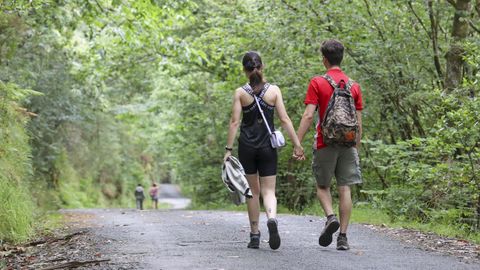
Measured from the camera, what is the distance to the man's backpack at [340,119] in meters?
7.43

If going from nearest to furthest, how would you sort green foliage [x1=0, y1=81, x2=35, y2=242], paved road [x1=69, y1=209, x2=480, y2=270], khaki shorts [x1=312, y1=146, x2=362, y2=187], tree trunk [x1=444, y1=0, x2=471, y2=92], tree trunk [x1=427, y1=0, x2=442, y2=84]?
1. paved road [x1=69, y1=209, x2=480, y2=270]
2. khaki shorts [x1=312, y1=146, x2=362, y2=187]
3. green foliage [x1=0, y1=81, x2=35, y2=242]
4. tree trunk [x1=444, y1=0, x2=471, y2=92]
5. tree trunk [x1=427, y1=0, x2=442, y2=84]

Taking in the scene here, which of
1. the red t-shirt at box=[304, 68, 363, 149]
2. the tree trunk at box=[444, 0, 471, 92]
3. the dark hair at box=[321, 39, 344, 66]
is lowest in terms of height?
the red t-shirt at box=[304, 68, 363, 149]

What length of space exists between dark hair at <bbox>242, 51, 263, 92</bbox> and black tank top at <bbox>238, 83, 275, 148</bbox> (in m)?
0.09

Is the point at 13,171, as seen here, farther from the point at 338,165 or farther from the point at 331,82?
the point at 331,82

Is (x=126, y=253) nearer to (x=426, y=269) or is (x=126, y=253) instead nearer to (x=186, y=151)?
(x=426, y=269)

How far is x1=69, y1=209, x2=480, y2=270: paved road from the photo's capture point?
22.2ft

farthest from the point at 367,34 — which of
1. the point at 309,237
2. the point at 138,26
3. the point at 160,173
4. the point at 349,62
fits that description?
the point at 160,173

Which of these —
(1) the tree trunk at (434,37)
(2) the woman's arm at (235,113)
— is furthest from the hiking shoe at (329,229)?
(1) the tree trunk at (434,37)

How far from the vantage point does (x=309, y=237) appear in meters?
9.32

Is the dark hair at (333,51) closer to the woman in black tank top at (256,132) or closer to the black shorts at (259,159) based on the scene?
the woman in black tank top at (256,132)

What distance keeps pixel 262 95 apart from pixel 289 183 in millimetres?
13619

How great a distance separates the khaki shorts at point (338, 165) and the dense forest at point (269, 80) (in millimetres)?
2628

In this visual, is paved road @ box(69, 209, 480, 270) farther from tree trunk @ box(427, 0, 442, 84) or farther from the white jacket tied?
tree trunk @ box(427, 0, 442, 84)

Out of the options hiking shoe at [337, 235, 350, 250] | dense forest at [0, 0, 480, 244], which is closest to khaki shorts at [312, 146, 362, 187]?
hiking shoe at [337, 235, 350, 250]
